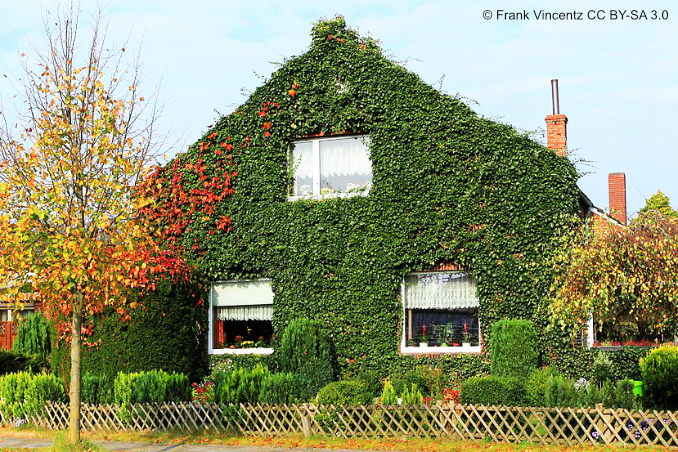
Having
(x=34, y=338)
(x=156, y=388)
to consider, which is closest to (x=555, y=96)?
(x=156, y=388)

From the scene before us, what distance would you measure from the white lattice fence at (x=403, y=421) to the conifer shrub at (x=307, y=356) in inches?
72.1

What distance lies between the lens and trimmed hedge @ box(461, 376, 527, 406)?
1345 cm

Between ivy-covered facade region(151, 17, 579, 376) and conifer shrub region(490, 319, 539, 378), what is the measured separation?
0.60m

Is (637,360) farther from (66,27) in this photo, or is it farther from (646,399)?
(66,27)

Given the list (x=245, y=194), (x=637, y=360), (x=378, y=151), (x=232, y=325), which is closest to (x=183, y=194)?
(x=245, y=194)

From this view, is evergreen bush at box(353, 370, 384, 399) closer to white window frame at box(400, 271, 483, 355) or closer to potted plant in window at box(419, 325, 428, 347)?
white window frame at box(400, 271, 483, 355)

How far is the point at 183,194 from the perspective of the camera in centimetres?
1986

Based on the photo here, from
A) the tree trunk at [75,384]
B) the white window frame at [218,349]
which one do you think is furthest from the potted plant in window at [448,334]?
the tree trunk at [75,384]

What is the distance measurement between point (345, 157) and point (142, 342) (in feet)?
22.5

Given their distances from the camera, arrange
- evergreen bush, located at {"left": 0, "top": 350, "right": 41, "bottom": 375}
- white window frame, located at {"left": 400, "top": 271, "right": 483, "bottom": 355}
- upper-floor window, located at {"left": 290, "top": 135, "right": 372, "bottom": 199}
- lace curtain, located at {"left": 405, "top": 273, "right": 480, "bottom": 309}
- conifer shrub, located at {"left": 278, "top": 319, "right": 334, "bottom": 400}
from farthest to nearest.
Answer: evergreen bush, located at {"left": 0, "top": 350, "right": 41, "bottom": 375}, upper-floor window, located at {"left": 290, "top": 135, "right": 372, "bottom": 199}, lace curtain, located at {"left": 405, "top": 273, "right": 480, "bottom": 309}, white window frame, located at {"left": 400, "top": 271, "right": 483, "bottom": 355}, conifer shrub, located at {"left": 278, "top": 319, "right": 334, "bottom": 400}

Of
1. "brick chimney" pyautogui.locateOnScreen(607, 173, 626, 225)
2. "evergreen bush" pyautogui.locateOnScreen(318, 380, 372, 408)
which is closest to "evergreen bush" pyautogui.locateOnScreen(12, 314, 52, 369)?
"evergreen bush" pyautogui.locateOnScreen(318, 380, 372, 408)

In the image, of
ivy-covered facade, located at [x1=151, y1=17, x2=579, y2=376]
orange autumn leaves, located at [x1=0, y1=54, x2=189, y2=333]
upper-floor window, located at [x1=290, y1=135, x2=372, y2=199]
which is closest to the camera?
orange autumn leaves, located at [x1=0, y1=54, x2=189, y2=333]

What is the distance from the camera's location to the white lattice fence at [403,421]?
12648 millimetres

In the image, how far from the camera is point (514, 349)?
16.2m
